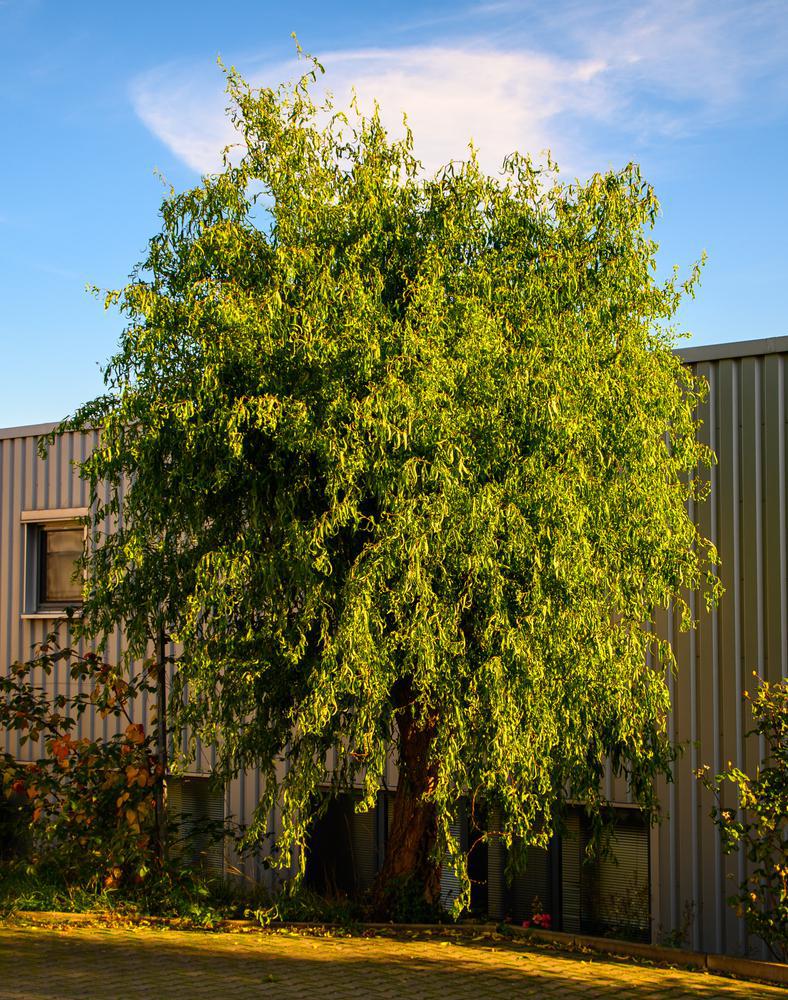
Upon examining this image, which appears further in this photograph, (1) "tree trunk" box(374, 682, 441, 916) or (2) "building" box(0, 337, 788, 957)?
(2) "building" box(0, 337, 788, 957)

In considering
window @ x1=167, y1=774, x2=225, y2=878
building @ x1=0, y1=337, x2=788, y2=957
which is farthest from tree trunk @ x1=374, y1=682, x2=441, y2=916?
window @ x1=167, y1=774, x2=225, y2=878

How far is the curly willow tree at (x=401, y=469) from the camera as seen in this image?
8.33 m

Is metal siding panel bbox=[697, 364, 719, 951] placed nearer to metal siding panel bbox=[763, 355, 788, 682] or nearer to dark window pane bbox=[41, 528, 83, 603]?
metal siding panel bbox=[763, 355, 788, 682]

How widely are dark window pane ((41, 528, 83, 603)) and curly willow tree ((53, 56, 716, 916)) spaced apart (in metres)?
6.07

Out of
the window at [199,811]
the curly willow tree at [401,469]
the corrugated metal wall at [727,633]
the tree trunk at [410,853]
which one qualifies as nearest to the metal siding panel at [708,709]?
the corrugated metal wall at [727,633]

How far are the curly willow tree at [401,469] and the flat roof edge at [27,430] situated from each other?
20.7 ft

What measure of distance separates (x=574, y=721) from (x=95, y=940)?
13.9 ft

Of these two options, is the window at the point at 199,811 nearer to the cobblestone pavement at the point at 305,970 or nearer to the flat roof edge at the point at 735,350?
the cobblestone pavement at the point at 305,970

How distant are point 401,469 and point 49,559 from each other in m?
8.88

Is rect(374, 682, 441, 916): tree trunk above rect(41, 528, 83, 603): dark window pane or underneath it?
underneath

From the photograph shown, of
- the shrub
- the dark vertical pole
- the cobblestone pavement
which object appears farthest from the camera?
the dark vertical pole

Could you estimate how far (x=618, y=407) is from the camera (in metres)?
9.01

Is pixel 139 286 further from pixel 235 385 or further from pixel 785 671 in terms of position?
pixel 785 671

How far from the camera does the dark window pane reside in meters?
15.6
